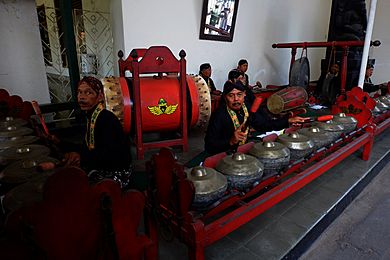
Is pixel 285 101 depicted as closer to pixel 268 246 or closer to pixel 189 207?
pixel 268 246

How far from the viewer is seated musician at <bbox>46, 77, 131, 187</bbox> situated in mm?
1665

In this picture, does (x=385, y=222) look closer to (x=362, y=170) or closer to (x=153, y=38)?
(x=362, y=170)

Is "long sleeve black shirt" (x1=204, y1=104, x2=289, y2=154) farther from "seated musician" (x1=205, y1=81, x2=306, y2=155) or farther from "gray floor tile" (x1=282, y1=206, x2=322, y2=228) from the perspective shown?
"gray floor tile" (x1=282, y1=206, x2=322, y2=228)

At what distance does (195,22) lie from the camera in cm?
428

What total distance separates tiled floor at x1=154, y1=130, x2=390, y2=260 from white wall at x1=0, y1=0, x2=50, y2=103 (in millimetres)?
3015

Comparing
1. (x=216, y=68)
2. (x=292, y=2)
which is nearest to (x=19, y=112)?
(x=216, y=68)

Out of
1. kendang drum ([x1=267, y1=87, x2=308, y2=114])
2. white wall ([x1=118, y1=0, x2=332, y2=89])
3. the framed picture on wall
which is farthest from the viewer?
the framed picture on wall

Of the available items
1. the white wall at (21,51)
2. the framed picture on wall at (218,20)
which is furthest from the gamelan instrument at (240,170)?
the framed picture on wall at (218,20)

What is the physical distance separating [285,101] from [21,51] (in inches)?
135

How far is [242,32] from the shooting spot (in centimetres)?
513

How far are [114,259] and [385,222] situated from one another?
6.06 feet

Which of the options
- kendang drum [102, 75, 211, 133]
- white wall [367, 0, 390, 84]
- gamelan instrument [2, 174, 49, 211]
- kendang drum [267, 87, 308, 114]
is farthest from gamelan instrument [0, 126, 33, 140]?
white wall [367, 0, 390, 84]

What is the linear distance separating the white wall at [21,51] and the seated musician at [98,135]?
7.81ft

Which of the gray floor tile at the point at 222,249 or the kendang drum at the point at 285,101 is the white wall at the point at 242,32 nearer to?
the kendang drum at the point at 285,101
